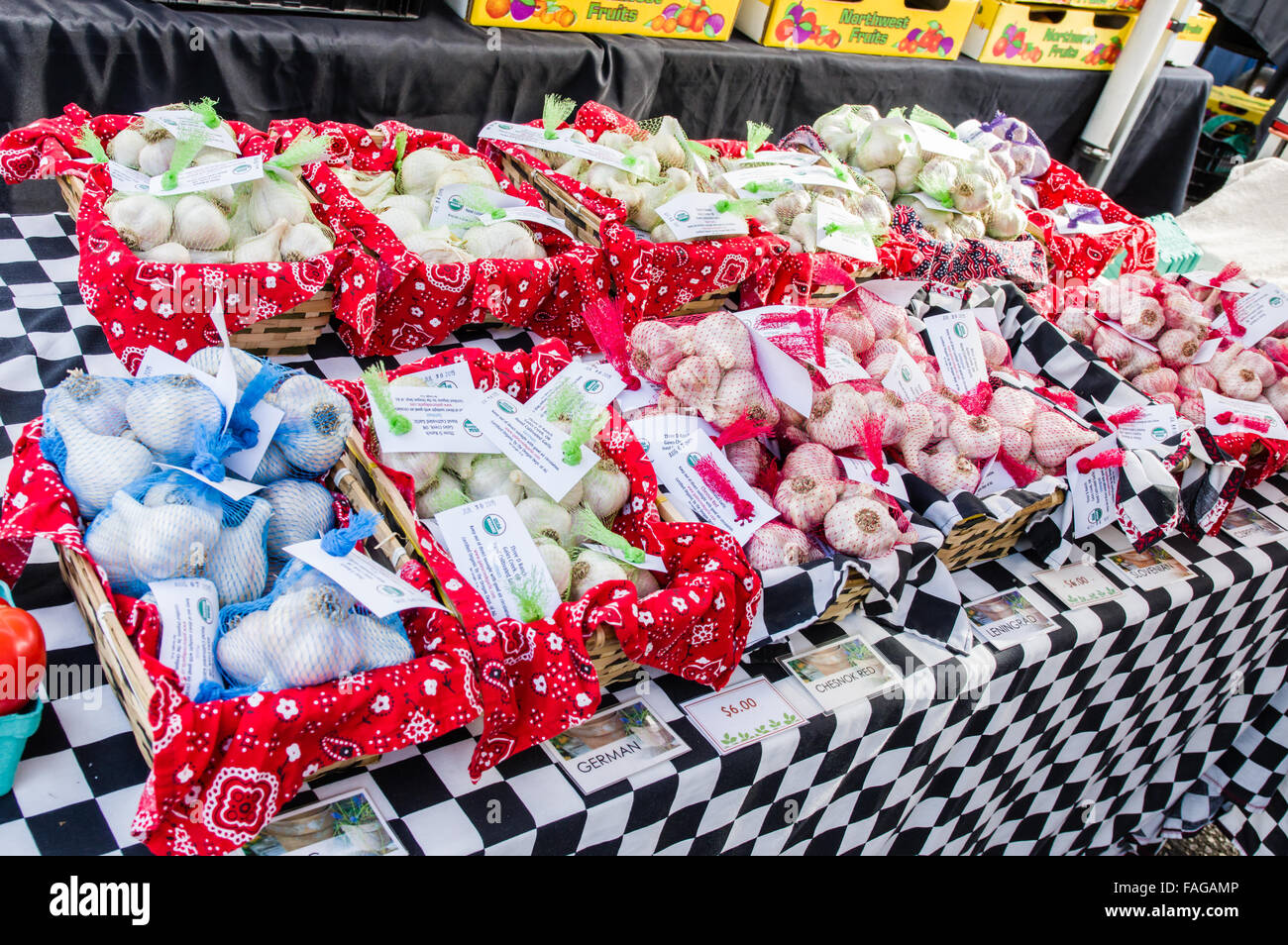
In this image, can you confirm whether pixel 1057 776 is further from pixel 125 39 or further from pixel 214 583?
pixel 125 39

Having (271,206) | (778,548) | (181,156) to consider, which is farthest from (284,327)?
(778,548)

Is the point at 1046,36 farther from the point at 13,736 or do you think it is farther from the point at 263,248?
the point at 13,736

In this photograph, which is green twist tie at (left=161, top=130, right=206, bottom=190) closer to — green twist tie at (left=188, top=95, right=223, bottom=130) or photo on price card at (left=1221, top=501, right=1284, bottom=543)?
green twist tie at (left=188, top=95, right=223, bottom=130)

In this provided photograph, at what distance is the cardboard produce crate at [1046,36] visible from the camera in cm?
378

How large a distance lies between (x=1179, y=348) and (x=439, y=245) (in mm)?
1722

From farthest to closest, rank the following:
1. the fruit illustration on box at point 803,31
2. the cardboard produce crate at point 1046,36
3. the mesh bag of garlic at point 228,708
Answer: the cardboard produce crate at point 1046,36 → the fruit illustration on box at point 803,31 → the mesh bag of garlic at point 228,708

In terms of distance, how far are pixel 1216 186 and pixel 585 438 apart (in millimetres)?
6838

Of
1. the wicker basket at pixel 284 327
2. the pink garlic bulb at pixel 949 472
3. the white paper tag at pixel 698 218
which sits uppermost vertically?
the white paper tag at pixel 698 218

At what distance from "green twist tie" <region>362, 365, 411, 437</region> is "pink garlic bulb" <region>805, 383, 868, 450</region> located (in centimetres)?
71

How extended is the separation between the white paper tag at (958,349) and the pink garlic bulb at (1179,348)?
53 centimetres

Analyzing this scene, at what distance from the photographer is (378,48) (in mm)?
2635

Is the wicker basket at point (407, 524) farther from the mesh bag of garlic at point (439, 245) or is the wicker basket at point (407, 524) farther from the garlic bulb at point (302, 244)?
the garlic bulb at point (302, 244)

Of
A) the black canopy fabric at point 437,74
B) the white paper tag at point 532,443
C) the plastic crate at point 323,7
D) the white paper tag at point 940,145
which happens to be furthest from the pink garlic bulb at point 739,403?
the plastic crate at point 323,7

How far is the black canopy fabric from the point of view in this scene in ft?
7.48
